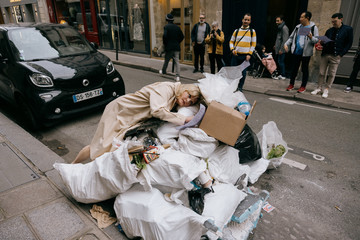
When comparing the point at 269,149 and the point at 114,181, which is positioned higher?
the point at 114,181

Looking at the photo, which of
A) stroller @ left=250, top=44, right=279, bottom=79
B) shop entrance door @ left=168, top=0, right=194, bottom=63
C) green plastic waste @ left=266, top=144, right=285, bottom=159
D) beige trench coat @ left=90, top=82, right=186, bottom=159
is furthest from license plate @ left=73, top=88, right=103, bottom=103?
shop entrance door @ left=168, top=0, right=194, bottom=63

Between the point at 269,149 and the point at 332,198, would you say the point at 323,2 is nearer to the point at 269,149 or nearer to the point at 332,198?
the point at 269,149

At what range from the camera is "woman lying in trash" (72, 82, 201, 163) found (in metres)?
2.72

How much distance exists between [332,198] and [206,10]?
8606mm

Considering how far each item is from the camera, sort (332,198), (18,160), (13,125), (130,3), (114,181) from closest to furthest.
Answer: (114,181), (332,198), (18,160), (13,125), (130,3)

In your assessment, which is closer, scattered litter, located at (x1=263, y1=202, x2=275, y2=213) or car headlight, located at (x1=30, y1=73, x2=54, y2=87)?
scattered litter, located at (x1=263, y1=202, x2=275, y2=213)

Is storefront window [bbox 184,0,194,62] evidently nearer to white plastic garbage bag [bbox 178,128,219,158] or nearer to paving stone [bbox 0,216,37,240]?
white plastic garbage bag [bbox 178,128,219,158]

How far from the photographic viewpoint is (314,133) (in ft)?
14.5

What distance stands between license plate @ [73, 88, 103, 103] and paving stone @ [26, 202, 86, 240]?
2320 millimetres

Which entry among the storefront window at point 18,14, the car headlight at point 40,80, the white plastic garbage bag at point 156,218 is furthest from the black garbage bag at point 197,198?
the storefront window at point 18,14

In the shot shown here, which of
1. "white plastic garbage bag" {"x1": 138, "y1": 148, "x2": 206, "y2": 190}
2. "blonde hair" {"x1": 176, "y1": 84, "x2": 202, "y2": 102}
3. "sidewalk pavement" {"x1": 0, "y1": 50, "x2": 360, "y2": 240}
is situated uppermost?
"blonde hair" {"x1": 176, "y1": 84, "x2": 202, "y2": 102}

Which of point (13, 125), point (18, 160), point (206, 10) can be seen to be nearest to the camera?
point (18, 160)

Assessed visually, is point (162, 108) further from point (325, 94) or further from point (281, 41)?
point (281, 41)

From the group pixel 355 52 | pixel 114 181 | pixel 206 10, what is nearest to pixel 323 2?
pixel 355 52
